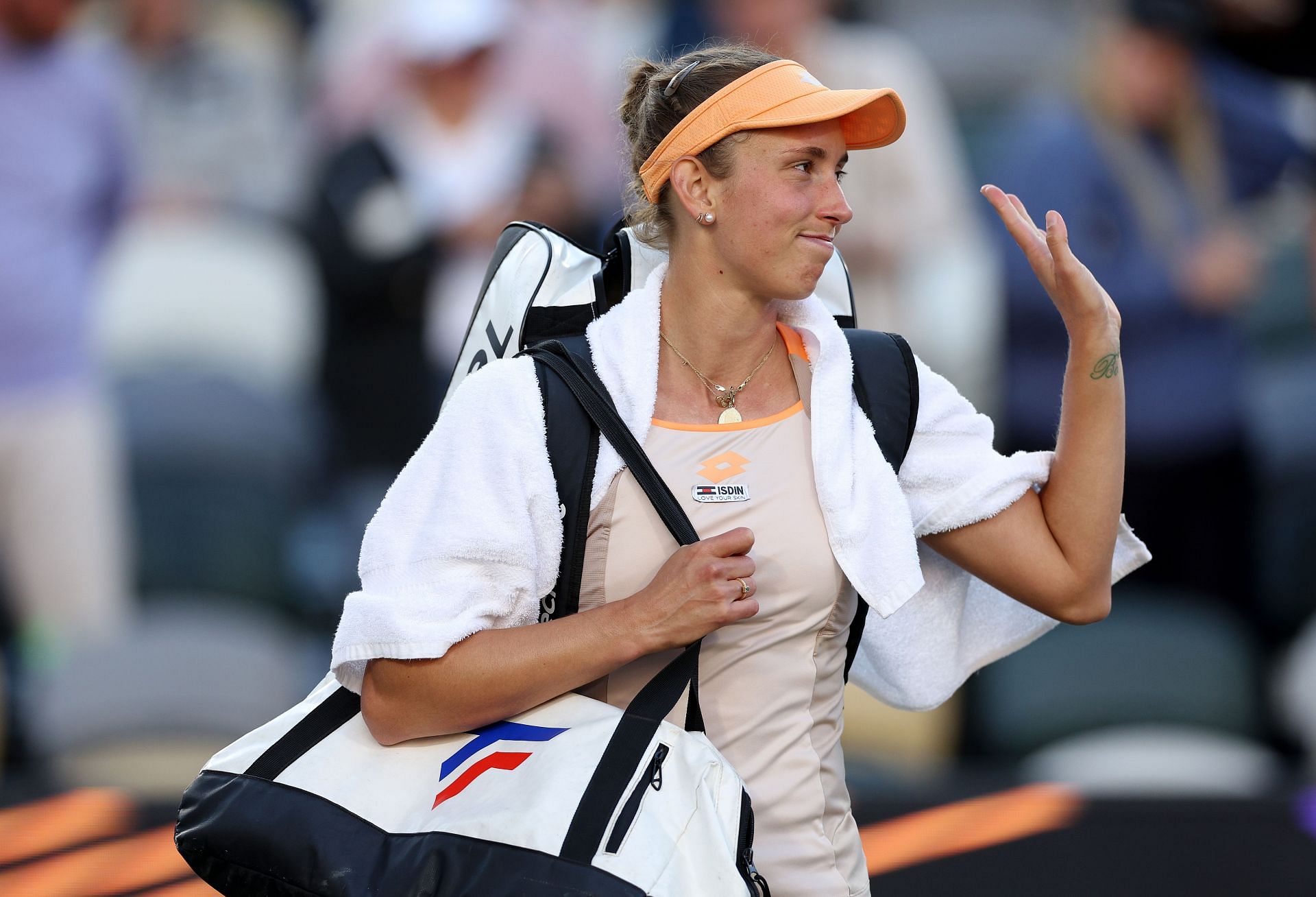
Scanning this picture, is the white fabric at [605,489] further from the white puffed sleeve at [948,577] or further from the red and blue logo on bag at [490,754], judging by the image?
the red and blue logo on bag at [490,754]

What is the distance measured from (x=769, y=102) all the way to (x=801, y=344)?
31 centimetres

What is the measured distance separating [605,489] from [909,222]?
2964mm

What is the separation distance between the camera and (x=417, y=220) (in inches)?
183

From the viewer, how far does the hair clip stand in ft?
6.28

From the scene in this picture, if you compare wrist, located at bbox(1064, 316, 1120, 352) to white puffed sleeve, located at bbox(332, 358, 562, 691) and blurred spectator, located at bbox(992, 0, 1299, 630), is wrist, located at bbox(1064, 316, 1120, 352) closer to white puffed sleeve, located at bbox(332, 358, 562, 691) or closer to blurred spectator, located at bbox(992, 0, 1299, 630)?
white puffed sleeve, located at bbox(332, 358, 562, 691)

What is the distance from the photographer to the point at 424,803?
1.75 metres

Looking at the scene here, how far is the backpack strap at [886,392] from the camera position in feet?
6.34

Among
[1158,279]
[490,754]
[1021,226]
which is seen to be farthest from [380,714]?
[1158,279]

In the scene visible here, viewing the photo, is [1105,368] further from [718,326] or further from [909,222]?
[909,222]

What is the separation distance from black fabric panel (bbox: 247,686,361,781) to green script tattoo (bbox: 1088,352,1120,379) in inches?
36.8

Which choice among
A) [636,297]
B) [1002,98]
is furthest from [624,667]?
[1002,98]

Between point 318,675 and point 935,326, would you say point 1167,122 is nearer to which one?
point 935,326

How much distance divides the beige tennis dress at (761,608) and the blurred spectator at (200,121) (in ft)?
12.5

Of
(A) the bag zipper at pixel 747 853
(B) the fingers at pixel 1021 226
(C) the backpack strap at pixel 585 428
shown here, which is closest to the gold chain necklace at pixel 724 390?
(C) the backpack strap at pixel 585 428
